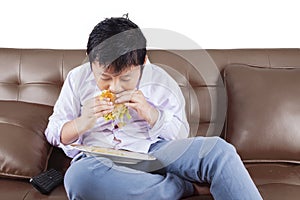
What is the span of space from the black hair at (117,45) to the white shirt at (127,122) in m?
0.15

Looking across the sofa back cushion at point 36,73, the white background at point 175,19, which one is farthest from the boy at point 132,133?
the white background at point 175,19

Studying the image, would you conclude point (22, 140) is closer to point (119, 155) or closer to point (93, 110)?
point (93, 110)

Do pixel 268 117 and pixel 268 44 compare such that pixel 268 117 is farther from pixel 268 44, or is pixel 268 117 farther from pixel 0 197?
pixel 0 197

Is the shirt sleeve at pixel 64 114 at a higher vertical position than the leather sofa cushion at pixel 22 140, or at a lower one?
higher

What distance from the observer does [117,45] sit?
5.25ft

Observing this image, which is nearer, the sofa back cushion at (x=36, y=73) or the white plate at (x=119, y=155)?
the white plate at (x=119, y=155)

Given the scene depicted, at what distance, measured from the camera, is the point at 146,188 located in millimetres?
1509

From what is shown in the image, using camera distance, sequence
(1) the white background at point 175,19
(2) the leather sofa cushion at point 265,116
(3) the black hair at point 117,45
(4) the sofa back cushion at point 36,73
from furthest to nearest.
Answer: (1) the white background at point 175,19, (4) the sofa back cushion at point 36,73, (2) the leather sofa cushion at point 265,116, (3) the black hair at point 117,45

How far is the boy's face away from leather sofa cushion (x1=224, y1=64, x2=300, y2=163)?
46 centimetres

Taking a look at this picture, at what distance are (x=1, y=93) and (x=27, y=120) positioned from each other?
0.28 metres

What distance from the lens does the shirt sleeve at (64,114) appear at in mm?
1737

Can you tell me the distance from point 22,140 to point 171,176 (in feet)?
1.71

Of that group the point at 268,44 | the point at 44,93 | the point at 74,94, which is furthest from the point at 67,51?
the point at 268,44

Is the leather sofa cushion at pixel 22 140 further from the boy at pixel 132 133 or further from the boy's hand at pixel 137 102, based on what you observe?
the boy's hand at pixel 137 102
